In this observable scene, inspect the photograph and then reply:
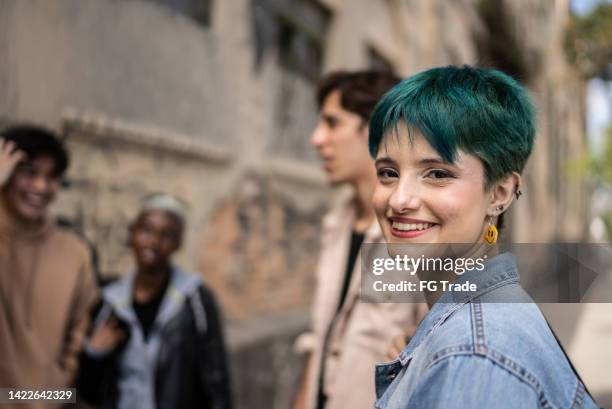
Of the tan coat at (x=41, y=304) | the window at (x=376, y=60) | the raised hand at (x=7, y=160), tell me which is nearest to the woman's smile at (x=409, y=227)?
the raised hand at (x=7, y=160)

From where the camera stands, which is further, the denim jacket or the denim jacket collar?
the denim jacket collar

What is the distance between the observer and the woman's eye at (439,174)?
963 millimetres

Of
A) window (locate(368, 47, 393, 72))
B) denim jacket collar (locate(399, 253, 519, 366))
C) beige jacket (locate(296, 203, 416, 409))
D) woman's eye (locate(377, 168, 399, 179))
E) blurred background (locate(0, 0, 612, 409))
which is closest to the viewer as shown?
denim jacket collar (locate(399, 253, 519, 366))

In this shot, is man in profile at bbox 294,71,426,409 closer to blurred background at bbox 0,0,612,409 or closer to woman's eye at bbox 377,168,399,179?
blurred background at bbox 0,0,612,409

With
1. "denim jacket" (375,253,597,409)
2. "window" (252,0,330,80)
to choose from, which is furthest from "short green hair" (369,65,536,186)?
"window" (252,0,330,80)

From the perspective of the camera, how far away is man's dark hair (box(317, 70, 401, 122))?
212 centimetres

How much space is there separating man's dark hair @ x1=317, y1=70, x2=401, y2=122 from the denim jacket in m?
1.29

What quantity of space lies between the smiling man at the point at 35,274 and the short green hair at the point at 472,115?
1.47 m

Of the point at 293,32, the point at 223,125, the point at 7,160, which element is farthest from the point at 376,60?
the point at 7,160

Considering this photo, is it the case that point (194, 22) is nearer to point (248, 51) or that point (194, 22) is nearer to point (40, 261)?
point (248, 51)

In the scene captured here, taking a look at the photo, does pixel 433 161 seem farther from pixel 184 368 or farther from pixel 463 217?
pixel 184 368

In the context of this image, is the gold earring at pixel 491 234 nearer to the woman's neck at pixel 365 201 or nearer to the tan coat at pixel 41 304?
the woman's neck at pixel 365 201

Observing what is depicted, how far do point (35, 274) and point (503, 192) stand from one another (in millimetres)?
1813

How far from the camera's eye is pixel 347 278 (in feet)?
6.93
